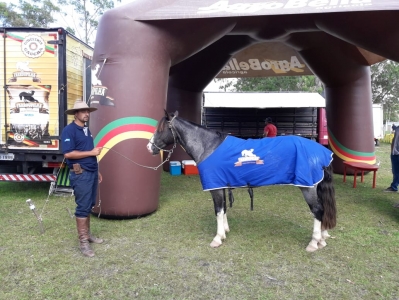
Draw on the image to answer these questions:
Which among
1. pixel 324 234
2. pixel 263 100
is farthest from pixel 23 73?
pixel 263 100

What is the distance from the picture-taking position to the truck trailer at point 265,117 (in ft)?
48.1

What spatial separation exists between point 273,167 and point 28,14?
28214 mm

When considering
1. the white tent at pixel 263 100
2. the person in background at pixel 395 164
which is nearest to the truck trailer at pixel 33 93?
the person in background at pixel 395 164

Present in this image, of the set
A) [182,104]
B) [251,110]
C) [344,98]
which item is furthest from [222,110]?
[344,98]

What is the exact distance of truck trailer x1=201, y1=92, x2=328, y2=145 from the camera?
14.6m

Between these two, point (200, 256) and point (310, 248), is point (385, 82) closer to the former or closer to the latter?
point (310, 248)

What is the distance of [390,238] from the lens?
432 centimetres

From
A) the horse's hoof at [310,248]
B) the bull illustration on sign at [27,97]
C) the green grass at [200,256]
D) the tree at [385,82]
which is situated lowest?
the green grass at [200,256]

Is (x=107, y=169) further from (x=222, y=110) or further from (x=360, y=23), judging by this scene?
(x=222, y=110)

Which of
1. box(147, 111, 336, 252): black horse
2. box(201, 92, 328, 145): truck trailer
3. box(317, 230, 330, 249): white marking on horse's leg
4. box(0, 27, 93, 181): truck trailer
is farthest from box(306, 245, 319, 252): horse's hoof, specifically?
box(201, 92, 328, 145): truck trailer

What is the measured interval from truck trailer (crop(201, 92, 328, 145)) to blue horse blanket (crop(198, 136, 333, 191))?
35.0 feet

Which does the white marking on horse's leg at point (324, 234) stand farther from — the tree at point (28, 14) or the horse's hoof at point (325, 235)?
the tree at point (28, 14)

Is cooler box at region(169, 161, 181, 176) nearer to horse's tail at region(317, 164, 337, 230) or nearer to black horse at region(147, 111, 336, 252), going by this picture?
black horse at region(147, 111, 336, 252)

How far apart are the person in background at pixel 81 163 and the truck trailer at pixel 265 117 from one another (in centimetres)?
1096
